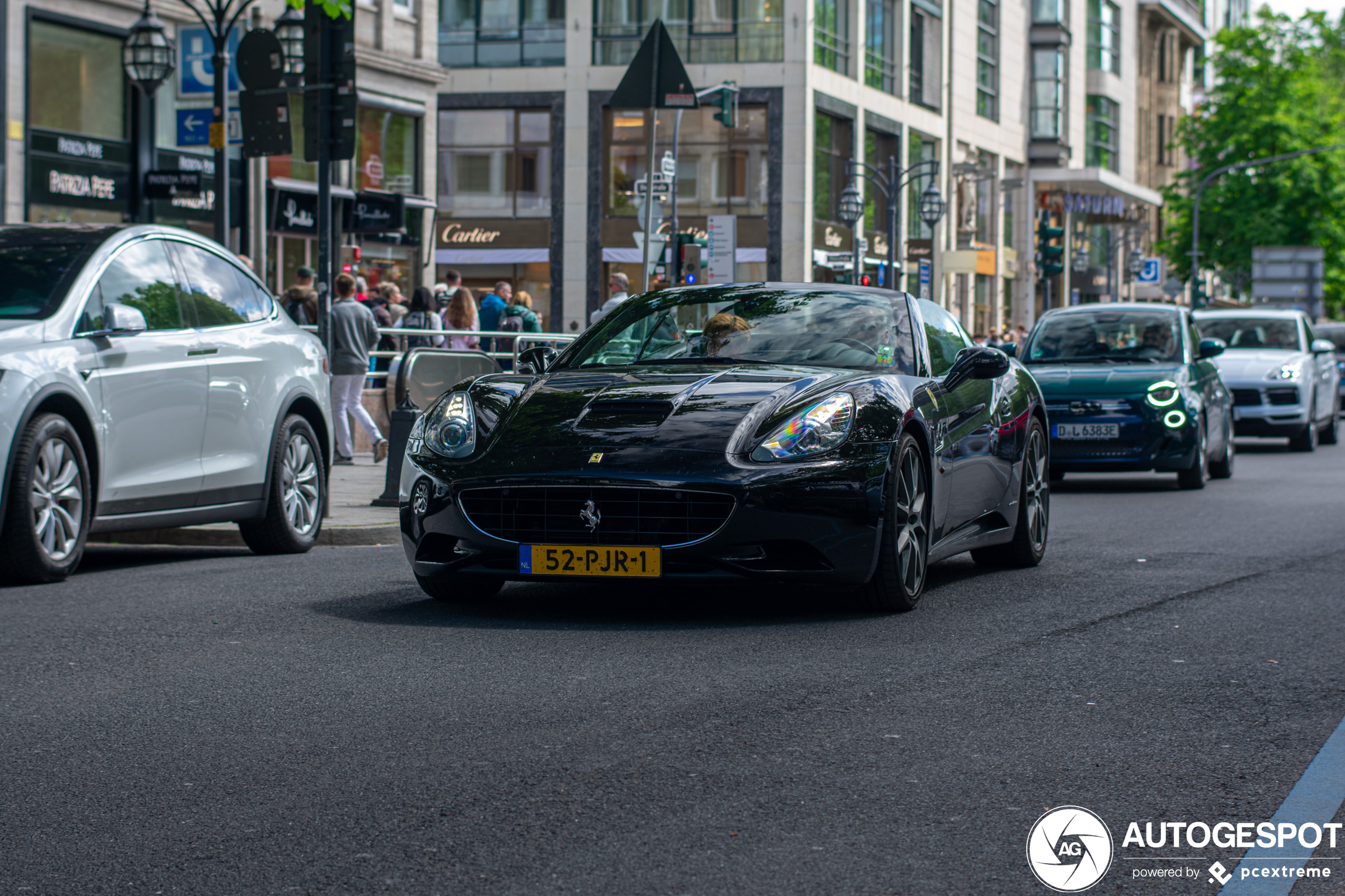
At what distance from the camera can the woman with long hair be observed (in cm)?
1997

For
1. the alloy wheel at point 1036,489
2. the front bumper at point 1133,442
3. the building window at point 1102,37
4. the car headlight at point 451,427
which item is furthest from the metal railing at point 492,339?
the building window at point 1102,37

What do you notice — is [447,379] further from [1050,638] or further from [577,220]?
[577,220]

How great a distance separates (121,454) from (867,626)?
3.83m

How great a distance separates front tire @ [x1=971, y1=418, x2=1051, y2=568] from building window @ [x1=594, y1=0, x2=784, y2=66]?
38.8 metres

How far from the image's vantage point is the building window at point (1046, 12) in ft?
230

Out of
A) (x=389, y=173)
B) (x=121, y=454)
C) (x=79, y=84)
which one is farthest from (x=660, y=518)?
(x=389, y=173)

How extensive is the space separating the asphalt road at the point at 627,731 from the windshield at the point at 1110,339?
26.4 feet

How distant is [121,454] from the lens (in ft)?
29.8

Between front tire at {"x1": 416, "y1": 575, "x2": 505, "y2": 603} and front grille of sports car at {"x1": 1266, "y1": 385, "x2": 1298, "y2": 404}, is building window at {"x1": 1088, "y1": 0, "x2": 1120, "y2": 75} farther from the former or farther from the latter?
front tire at {"x1": 416, "y1": 575, "x2": 505, "y2": 603}

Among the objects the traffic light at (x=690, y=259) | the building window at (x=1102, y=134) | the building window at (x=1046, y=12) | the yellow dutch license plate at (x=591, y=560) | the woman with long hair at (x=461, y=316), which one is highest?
the building window at (x=1046, y=12)

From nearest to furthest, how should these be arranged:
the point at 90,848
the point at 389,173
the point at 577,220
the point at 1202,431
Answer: the point at 90,848 → the point at 1202,431 → the point at 389,173 → the point at 577,220

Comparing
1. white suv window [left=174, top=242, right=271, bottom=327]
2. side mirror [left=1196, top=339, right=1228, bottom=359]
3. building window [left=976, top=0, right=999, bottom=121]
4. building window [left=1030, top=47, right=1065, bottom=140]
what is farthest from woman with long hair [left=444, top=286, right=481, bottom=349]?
building window [left=1030, top=47, right=1065, bottom=140]

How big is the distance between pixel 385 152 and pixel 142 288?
26.6 meters

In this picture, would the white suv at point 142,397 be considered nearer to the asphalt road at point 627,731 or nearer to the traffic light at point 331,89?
the asphalt road at point 627,731
